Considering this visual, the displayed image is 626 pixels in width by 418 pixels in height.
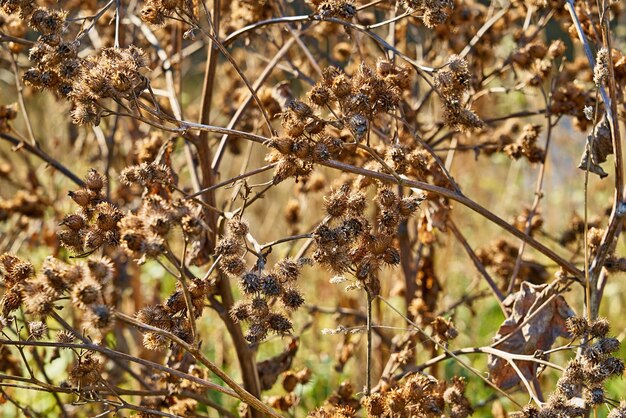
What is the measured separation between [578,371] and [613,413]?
148 mm

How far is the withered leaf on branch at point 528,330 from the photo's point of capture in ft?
8.87

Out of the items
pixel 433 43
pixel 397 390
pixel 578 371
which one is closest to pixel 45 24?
pixel 397 390

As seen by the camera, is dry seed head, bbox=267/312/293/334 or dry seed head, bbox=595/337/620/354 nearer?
dry seed head, bbox=267/312/293/334

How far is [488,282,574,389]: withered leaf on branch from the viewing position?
8.87 ft

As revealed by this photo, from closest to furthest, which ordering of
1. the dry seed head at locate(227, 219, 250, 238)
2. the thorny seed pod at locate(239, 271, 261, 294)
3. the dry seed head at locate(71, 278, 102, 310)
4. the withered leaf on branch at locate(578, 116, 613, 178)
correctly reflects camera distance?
the dry seed head at locate(71, 278, 102, 310) → the thorny seed pod at locate(239, 271, 261, 294) → the dry seed head at locate(227, 219, 250, 238) → the withered leaf on branch at locate(578, 116, 613, 178)

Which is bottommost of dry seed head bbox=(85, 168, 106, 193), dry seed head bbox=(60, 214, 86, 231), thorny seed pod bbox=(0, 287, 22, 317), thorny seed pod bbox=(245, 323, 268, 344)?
thorny seed pod bbox=(245, 323, 268, 344)

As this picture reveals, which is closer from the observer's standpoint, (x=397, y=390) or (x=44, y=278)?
(x=44, y=278)

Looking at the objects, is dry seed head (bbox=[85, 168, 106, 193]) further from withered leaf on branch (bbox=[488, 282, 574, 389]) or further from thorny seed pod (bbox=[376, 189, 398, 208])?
withered leaf on branch (bbox=[488, 282, 574, 389])

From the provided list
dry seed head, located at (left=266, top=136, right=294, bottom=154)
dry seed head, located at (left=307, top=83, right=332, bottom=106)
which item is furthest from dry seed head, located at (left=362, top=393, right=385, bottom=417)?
dry seed head, located at (left=307, top=83, right=332, bottom=106)

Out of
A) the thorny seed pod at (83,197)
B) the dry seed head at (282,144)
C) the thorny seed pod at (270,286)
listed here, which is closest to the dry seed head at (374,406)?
the thorny seed pod at (270,286)

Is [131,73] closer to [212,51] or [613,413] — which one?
[212,51]

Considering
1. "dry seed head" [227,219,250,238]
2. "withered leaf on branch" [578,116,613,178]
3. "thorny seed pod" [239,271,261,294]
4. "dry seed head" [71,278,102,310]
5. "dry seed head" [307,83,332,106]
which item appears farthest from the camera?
"withered leaf on branch" [578,116,613,178]

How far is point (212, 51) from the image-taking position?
8.95ft

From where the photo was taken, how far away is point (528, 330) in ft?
8.86
